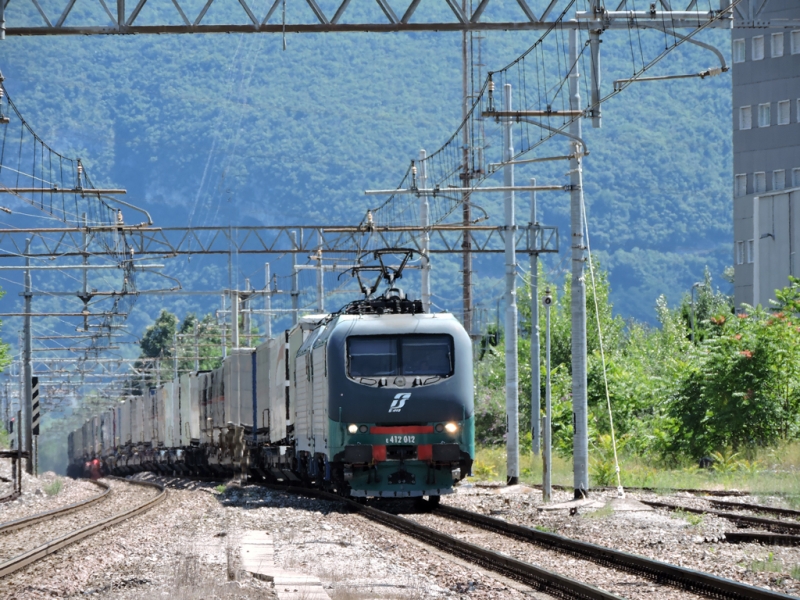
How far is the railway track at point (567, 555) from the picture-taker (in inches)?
384

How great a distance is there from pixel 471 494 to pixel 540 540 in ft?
31.9

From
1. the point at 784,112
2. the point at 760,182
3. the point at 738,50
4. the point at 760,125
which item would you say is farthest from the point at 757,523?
the point at 738,50

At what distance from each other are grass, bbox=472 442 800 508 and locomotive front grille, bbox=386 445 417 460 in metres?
6.23

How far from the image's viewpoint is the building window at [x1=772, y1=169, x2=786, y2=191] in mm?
65375

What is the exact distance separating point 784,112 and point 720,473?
137ft

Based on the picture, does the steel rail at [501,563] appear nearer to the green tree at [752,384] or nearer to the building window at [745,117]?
the green tree at [752,384]

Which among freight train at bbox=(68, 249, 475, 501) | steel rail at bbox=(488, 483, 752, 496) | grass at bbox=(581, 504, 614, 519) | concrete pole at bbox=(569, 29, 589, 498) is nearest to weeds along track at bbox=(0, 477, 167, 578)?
freight train at bbox=(68, 249, 475, 501)

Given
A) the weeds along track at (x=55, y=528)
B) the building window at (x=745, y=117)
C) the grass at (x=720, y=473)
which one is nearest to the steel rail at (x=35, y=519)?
the weeds along track at (x=55, y=528)

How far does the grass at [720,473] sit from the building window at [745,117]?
37.4 metres

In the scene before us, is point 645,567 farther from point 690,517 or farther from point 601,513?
point 601,513

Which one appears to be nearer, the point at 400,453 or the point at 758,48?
the point at 400,453

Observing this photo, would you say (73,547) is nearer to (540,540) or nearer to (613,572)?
(540,540)

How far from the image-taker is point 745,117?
6788 centimetres

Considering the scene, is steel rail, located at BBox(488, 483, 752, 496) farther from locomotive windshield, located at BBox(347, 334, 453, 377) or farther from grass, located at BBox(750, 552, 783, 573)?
grass, located at BBox(750, 552, 783, 573)
